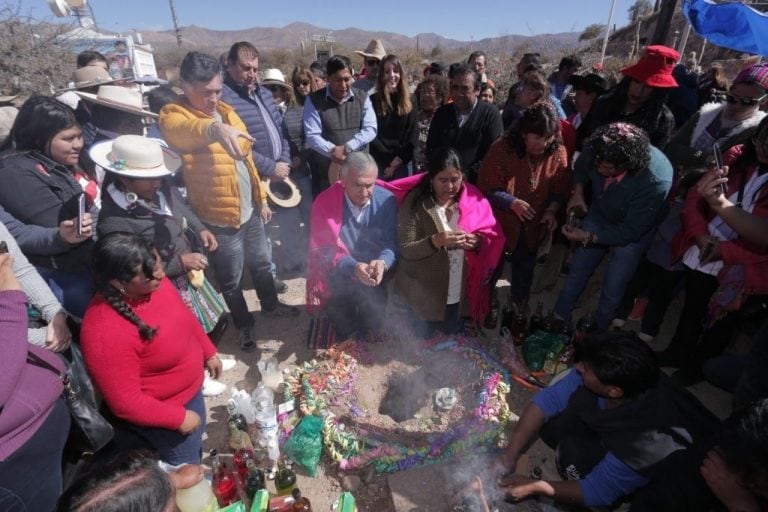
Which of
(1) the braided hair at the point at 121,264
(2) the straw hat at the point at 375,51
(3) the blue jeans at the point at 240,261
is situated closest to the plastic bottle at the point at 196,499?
(1) the braided hair at the point at 121,264

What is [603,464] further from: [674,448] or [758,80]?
[758,80]

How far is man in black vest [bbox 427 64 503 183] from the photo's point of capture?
4.57 meters

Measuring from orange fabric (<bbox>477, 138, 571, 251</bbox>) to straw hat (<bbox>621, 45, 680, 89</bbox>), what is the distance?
1.01 m

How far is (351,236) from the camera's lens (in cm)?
390

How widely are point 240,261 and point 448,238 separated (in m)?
2.15

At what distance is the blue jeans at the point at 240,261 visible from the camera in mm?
3920

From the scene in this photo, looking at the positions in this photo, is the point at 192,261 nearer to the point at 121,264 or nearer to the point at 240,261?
the point at 240,261

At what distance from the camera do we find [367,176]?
3.53 metres

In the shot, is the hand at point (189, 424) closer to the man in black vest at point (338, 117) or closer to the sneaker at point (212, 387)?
the sneaker at point (212, 387)

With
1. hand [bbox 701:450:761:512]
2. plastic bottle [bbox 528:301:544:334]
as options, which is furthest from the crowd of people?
plastic bottle [bbox 528:301:544:334]

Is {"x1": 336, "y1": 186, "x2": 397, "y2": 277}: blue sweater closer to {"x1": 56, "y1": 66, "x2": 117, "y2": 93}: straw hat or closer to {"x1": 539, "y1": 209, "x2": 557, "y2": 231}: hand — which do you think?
{"x1": 539, "y1": 209, "x2": 557, "y2": 231}: hand

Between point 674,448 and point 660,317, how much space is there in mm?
2623

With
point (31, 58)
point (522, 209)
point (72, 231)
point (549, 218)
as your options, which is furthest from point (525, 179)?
point (31, 58)

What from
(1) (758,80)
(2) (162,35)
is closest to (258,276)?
(1) (758,80)
